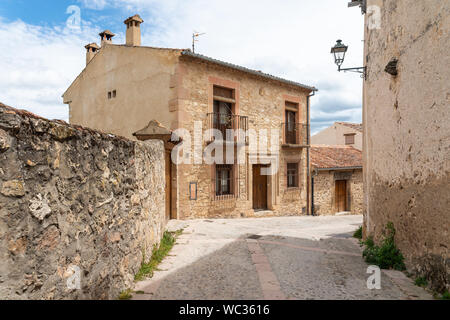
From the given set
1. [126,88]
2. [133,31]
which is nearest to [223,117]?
[126,88]

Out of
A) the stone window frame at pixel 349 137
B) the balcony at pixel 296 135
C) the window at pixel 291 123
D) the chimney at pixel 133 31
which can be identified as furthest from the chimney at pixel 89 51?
the stone window frame at pixel 349 137

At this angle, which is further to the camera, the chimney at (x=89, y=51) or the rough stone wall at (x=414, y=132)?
the chimney at (x=89, y=51)

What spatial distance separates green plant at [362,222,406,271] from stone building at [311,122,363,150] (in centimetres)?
1380

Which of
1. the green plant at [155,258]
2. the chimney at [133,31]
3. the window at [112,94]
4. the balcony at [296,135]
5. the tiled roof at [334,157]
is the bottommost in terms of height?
the green plant at [155,258]

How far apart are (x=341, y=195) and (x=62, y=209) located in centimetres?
1461

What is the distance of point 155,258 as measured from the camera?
4.82 metres

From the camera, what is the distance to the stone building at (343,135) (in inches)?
719

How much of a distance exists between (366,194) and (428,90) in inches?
125

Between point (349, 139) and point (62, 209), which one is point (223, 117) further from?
point (349, 139)

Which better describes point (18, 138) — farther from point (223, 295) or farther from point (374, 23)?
point (374, 23)

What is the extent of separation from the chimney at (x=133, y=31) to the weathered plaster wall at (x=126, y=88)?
569mm

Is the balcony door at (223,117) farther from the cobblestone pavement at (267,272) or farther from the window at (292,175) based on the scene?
the cobblestone pavement at (267,272)

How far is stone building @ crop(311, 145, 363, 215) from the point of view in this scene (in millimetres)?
14289
